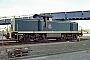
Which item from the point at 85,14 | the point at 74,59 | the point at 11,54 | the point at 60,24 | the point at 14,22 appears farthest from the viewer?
the point at 85,14

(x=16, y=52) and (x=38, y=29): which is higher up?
(x=38, y=29)

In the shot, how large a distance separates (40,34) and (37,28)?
3.28ft

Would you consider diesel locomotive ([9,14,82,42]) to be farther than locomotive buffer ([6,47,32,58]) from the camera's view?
Yes

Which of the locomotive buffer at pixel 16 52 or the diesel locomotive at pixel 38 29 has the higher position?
the diesel locomotive at pixel 38 29

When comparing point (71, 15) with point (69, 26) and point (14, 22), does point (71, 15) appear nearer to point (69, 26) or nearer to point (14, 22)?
point (69, 26)

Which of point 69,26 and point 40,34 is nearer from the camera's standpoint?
point 40,34

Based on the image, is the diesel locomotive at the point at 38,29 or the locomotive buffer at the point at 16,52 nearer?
the locomotive buffer at the point at 16,52

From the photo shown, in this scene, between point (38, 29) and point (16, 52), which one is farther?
point (38, 29)

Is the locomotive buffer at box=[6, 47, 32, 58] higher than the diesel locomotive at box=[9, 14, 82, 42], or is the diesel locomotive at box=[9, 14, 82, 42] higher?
the diesel locomotive at box=[9, 14, 82, 42]

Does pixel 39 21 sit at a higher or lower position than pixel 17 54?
higher

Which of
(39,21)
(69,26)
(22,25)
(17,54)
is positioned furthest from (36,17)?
(17,54)

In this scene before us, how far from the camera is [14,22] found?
81.3ft

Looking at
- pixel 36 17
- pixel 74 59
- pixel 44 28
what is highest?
pixel 36 17

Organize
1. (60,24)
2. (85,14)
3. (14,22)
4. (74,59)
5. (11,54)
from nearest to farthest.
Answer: (74,59) → (11,54) → (14,22) → (60,24) → (85,14)
